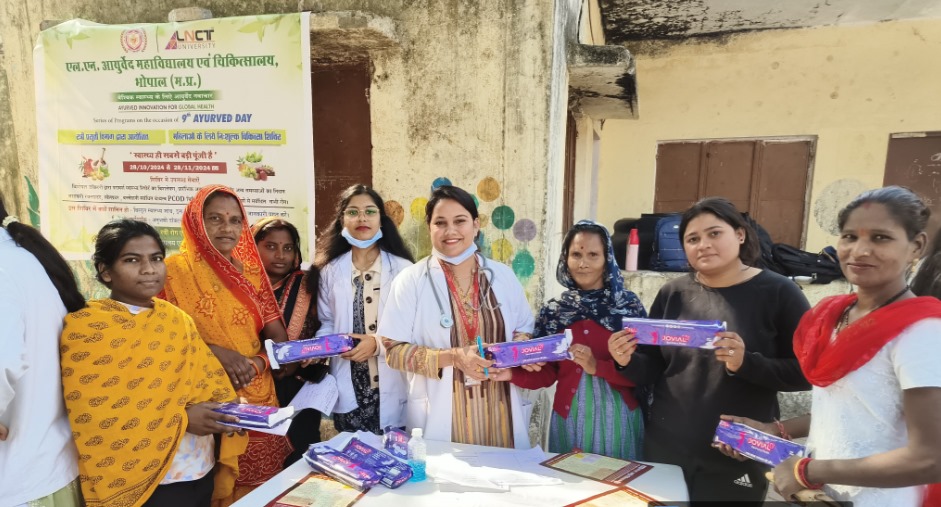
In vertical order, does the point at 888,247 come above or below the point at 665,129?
below

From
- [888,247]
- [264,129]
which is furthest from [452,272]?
[264,129]

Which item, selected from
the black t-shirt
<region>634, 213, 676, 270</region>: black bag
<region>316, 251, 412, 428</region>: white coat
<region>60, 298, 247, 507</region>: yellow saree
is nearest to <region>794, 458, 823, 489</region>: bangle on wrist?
the black t-shirt

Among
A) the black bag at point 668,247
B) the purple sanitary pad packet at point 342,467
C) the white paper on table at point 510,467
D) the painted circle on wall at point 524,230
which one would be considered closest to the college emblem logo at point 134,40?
the painted circle on wall at point 524,230

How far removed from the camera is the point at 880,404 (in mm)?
1373

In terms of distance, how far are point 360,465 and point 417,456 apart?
221 mm

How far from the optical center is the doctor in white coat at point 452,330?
2.34 m

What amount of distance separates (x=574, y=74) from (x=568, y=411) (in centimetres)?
299

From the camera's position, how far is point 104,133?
3834 mm

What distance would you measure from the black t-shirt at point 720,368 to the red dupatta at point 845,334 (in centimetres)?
23

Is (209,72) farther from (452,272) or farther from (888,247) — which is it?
(888,247)

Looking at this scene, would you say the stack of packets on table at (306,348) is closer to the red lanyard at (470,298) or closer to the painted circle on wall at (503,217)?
the red lanyard at (470,298)

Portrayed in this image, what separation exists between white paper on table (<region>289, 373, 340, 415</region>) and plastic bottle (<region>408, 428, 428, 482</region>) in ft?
2.59

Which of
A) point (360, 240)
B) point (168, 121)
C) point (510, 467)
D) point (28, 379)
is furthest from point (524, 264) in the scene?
point (168, 121)

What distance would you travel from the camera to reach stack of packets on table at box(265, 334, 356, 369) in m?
2.20
